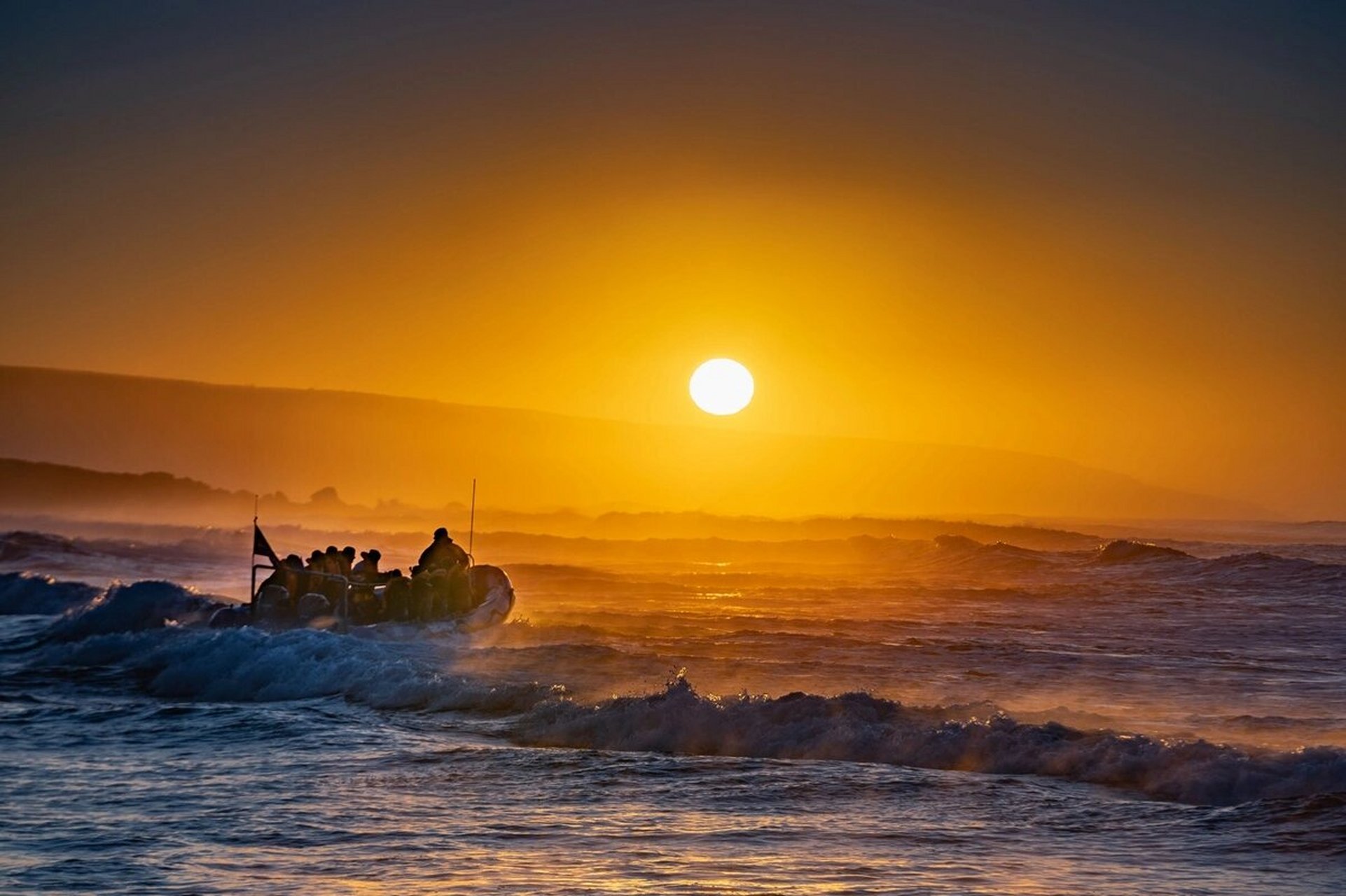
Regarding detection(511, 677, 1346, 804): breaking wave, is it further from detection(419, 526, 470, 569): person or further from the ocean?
detection(419, 526, 470, 569): person

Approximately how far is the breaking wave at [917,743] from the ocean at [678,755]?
0.04m

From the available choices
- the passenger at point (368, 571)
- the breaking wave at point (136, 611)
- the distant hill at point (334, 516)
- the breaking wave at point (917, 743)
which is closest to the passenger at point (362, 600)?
the passenger at point (368, 571)

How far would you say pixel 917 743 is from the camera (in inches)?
611

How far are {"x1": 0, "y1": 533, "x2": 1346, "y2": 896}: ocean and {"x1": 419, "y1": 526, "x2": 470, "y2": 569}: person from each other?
2.17 meters

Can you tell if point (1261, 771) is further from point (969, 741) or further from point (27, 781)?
point (27, 781)

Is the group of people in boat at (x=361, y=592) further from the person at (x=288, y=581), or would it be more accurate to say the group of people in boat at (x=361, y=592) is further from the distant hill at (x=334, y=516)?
the distant hill at (x=334, y=516)

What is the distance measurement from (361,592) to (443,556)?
2364 millimetres

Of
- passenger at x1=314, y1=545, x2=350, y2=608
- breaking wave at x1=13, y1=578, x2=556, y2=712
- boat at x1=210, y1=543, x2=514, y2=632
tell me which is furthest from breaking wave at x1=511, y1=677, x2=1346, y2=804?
passenger at x1=314, y1=545, x2=350, y2=608

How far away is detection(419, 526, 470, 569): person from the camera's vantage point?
3177 cm

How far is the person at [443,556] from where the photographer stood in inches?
1251

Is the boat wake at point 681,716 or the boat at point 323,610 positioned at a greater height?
the boat at point 323,610

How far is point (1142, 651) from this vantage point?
2547 cm

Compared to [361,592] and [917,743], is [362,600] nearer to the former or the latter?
[361,592]

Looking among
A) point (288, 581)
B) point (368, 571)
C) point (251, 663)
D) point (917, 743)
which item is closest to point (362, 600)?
point (368, 571)
